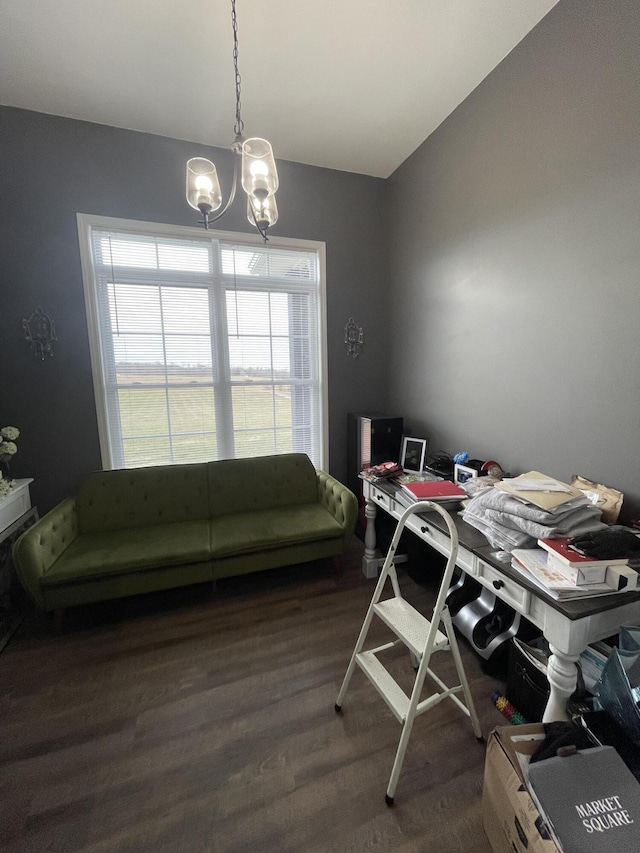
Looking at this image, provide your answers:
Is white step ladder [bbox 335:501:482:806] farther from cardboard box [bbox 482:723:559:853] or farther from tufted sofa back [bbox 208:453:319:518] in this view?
tufted sofa back [bbox 208:453:319:518]

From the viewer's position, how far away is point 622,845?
2.77 feet

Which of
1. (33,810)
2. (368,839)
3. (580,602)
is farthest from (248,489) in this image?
(580,602)

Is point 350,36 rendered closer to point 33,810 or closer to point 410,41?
point 410,41

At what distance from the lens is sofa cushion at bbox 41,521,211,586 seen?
2.01 meters

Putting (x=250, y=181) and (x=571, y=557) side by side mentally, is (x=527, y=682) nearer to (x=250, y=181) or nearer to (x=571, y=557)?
(x=571, y=557)

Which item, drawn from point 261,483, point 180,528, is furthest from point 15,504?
point 261,483

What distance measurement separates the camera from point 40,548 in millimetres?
1977

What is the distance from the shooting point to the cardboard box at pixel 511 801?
0.92 metres

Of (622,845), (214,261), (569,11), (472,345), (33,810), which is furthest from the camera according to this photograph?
(214,261)

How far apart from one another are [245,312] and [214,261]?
1.48 ft

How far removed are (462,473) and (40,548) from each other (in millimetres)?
2565

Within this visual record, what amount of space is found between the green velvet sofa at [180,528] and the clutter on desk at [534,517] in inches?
47.4

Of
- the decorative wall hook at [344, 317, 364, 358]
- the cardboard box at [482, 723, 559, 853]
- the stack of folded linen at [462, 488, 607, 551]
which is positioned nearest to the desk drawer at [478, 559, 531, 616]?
the stack of folded linen at [462, 488, 607, 551]

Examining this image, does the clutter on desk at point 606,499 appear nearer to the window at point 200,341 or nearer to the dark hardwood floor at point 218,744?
the dark hardwood floor at point 218,744
